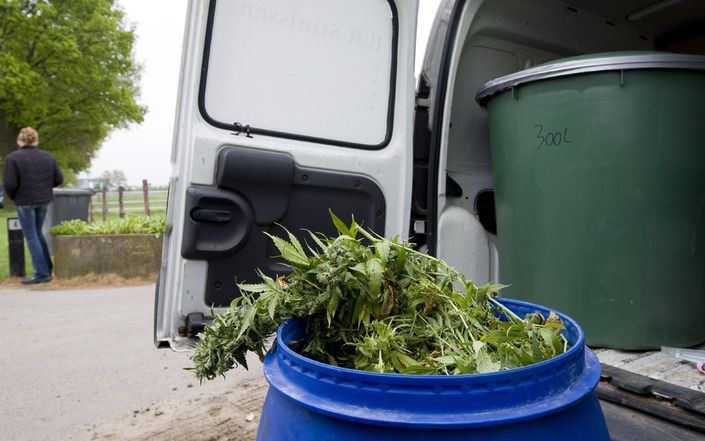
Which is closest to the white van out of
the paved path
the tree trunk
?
the paved path

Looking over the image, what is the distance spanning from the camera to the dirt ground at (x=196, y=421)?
272cm

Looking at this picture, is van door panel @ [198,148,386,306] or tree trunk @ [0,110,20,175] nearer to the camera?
van door panel @ [198,148,386,306]

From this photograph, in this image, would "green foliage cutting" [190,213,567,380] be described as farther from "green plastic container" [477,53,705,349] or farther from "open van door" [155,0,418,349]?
"green plastic container" [477,53,705,349]

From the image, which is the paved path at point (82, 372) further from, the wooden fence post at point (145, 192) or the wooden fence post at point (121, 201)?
the wooden fence post at point (121, 201)

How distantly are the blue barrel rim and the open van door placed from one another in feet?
4.15

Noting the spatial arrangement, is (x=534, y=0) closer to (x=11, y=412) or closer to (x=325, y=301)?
(x=325, y=301)

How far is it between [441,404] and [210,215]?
4.87ft

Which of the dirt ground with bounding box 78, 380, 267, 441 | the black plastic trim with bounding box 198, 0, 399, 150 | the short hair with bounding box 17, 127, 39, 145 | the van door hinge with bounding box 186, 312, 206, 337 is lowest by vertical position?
the dirt ground with bounding box 78, 380, 267, 441

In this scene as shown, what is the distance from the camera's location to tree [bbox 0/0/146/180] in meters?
20.1

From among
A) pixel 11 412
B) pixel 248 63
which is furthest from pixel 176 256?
pixel 11 412

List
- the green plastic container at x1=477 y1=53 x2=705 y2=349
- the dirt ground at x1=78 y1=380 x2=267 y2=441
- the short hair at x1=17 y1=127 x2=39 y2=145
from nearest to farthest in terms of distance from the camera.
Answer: the green plastic container at x1=477 y1=53 x2=705 y2=349
the dirt ground at x1=78 y1=380 x2=267 y2=441
the short hair at x1=17 y1=127 x2=39 y2=145

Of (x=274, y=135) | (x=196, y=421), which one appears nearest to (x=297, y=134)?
(x=274, y=135)

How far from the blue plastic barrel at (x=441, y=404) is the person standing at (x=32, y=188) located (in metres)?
7.38

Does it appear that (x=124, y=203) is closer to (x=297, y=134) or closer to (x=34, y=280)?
(x=34, y=280)
